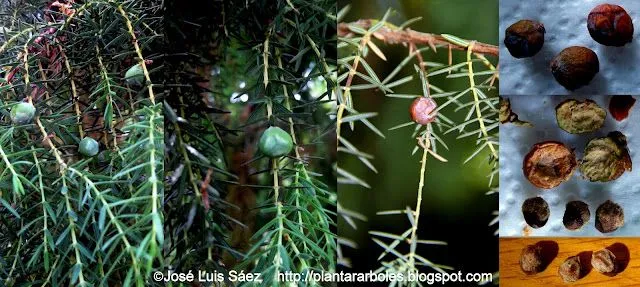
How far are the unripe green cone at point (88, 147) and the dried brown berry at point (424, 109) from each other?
483 millimetres

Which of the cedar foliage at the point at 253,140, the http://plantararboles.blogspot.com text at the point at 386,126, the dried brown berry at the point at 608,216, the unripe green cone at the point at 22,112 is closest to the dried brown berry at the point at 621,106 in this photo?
the http://plantararboles.blogspot.com text at the point at 386,126

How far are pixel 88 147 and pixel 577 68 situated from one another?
29.8 inches

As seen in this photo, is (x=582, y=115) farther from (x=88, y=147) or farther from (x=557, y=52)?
(x=88, y=147)

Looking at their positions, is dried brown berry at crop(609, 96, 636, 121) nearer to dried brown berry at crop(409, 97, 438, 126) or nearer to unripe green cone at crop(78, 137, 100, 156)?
dried brown berry at crop(409, 97, 438, 126)

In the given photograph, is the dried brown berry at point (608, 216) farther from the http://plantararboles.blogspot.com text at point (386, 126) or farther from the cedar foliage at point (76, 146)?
the cedar foliage at point (76, 146)

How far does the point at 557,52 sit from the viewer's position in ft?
3.24

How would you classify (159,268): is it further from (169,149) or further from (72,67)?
(72,67)

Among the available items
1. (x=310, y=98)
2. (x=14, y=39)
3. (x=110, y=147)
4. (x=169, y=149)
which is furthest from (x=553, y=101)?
(x=14, y=39)

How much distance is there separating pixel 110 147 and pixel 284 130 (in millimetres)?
281

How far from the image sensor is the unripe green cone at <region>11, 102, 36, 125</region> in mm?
861

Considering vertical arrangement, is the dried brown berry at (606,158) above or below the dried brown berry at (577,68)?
below

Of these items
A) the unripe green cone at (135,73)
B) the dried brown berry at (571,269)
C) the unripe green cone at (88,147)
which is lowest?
the dried brown berry at (571,269)

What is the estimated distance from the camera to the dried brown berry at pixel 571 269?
39.6 inches

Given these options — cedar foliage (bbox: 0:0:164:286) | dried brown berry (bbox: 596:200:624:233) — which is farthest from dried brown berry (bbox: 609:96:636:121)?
cedar foliage (bbox: 0:0:164:286)
